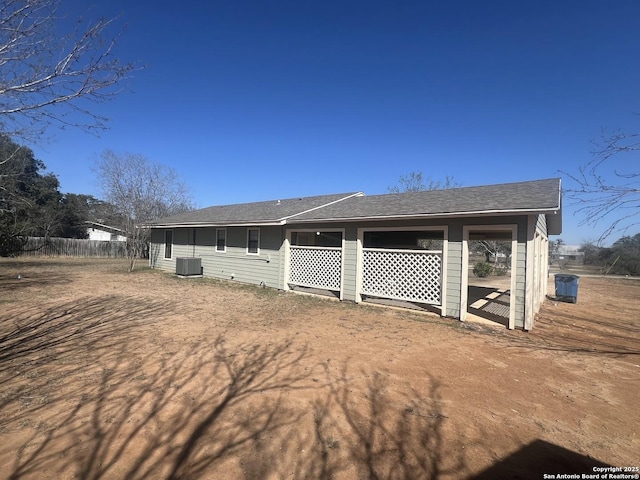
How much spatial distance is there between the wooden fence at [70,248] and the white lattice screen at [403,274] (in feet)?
87.7

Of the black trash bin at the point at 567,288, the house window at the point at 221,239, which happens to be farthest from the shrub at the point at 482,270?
the house window at the point at 221,239

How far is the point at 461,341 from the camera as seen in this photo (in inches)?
261

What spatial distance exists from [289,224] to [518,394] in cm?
909

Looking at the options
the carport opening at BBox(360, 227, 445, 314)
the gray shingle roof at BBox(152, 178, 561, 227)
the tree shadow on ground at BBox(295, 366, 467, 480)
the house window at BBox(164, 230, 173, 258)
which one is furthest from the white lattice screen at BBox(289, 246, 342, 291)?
the house window at BBox(164, 230, 173, 258)

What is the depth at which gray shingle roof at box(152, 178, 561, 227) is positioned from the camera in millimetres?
7551

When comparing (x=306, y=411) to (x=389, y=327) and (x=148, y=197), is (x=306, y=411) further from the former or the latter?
(x=148, y=197)

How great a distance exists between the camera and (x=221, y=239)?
15.7 meters

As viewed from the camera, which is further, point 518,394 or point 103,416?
point 518,394

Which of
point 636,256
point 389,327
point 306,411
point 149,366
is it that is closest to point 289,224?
point 389,327

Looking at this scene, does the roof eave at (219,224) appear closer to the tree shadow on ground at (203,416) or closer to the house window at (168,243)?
the house window at (168,243)

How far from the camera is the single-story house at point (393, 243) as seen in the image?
299 inches

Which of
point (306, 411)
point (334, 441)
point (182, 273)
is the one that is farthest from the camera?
point (182, 273)

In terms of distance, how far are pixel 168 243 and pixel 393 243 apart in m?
12.5

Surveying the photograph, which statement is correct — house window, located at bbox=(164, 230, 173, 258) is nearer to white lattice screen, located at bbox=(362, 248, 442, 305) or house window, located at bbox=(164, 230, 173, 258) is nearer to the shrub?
white lattice screen, located at bbox=(362, 248, 442, 305)
